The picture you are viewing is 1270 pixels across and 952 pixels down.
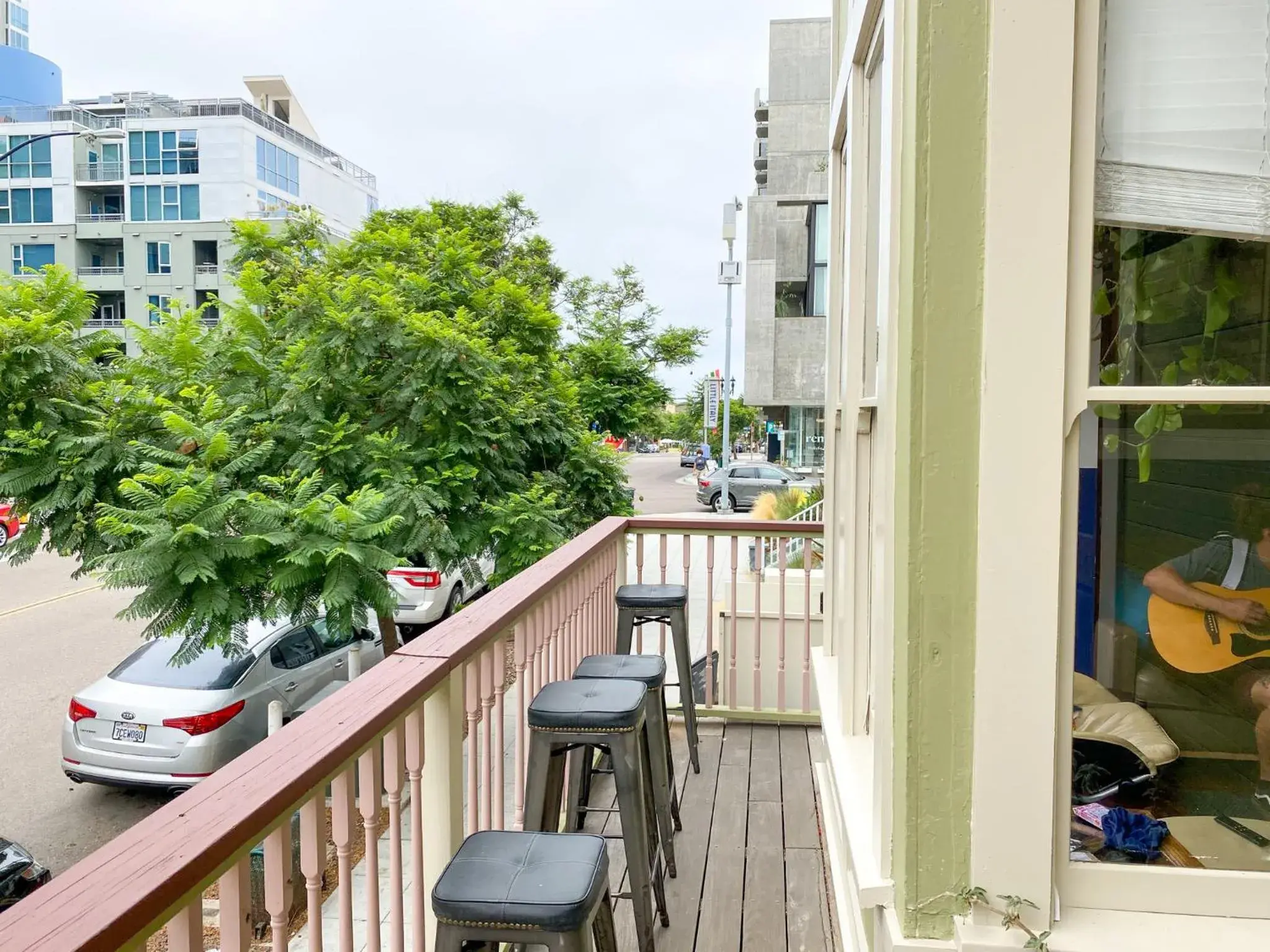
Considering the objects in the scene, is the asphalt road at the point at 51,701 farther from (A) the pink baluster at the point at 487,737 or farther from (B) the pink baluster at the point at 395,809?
(B) the pink baluster at the point at 395,809

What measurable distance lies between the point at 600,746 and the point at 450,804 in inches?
13.8

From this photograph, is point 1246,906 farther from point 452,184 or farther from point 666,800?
point 452,184

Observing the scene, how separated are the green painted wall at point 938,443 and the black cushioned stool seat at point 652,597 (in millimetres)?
2002

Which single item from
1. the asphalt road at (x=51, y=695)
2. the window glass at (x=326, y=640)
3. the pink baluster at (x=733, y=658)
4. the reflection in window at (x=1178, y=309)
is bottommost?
the asphalt road at (x=51, y=695)

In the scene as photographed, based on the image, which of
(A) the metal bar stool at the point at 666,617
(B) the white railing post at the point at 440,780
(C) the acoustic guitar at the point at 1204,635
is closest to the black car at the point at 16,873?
(A) the metal bar stool at the point at 666,617

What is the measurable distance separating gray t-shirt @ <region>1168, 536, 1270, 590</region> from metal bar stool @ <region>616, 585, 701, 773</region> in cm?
196

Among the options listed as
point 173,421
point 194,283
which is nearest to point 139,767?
point 173,421

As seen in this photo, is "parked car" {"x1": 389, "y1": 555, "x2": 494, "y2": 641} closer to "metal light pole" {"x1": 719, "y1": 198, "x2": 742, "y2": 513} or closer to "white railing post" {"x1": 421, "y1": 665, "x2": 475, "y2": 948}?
"metal light pole" {"x1": 719, "y1": 198, "x2": 742, "y2": 513}

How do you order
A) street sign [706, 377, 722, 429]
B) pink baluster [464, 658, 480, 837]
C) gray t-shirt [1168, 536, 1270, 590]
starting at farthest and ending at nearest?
1. street sign [706, 377, 722, 429]
2. pink baluster [464, 658, 480, 837]
3. gray t-shirt [1168, 536, 1270, 590]

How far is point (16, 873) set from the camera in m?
4.47

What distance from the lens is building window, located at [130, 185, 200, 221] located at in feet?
97.6

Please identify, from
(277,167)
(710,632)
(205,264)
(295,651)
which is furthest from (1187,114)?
(277,167)

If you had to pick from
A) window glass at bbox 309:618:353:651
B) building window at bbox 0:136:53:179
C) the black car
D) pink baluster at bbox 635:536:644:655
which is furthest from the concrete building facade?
building window at bbox 0:136:53:179

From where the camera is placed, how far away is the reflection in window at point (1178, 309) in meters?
1.12
